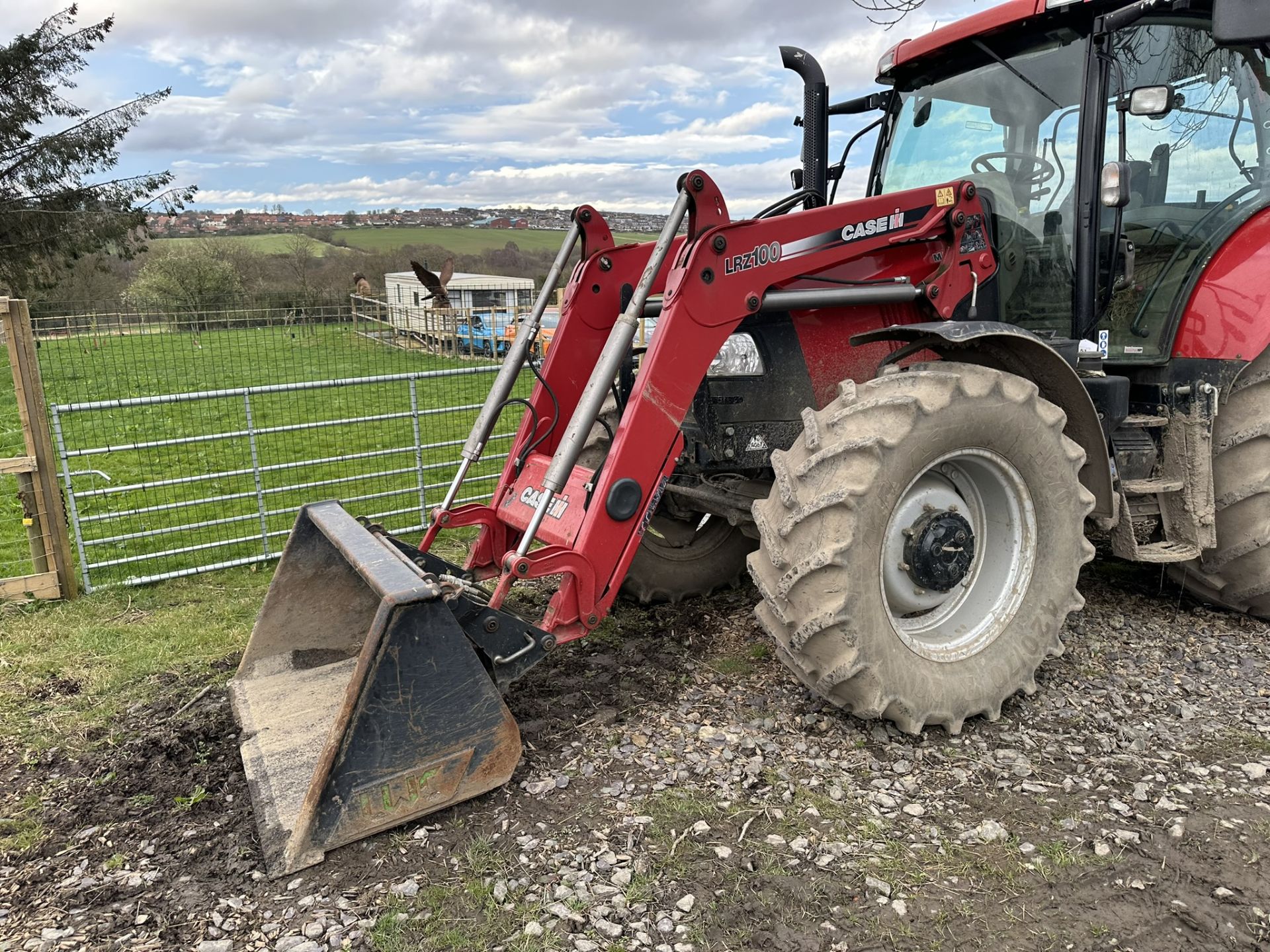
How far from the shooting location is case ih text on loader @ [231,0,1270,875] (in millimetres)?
3191

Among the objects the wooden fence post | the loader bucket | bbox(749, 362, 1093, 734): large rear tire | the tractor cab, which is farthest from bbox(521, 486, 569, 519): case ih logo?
the wooden fence post

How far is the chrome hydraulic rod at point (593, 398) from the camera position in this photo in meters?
3.37

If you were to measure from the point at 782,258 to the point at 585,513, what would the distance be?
4.52 ft

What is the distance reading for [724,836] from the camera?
298 cm

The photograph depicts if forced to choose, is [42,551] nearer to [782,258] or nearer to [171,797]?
[171,797]

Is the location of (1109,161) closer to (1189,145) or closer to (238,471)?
(1189,145)

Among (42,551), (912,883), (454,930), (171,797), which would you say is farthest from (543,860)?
(42,551)

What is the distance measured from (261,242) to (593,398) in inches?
572

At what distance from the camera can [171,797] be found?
327 centimetres

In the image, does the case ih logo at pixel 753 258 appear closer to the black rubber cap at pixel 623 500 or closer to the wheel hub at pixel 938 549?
the black rubber cap at pixel 623 500

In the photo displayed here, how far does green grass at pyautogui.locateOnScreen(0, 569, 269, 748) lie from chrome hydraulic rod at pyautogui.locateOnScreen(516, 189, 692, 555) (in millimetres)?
2255

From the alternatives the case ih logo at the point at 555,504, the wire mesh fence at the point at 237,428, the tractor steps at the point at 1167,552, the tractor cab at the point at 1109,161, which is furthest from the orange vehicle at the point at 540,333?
the tractor steps at the point at 1167,552

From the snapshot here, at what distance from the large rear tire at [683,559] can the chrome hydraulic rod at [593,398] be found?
132cm

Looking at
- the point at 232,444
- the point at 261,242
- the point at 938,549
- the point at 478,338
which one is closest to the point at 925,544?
the point at 938,549
